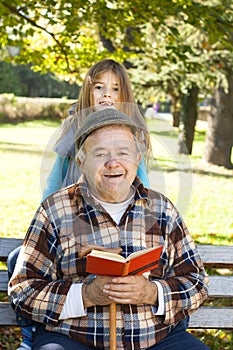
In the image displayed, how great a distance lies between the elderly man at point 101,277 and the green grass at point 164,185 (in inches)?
4.2

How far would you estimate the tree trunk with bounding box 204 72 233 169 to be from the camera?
14.0 metres

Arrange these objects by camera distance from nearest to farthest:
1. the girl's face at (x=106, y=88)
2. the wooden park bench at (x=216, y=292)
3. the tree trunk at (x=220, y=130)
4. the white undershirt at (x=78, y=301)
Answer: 1. the white undershirt at (x=78, y=301)
2. the girl's face at (x=106, y=88)
3. the wooden park bench at (x=216, y=292)
4. the tree trunk at (x=220, y=130)

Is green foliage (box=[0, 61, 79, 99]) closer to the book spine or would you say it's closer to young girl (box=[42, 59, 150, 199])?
young girl (box=[42, 59, 150, 199])

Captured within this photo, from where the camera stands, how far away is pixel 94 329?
2.64 m

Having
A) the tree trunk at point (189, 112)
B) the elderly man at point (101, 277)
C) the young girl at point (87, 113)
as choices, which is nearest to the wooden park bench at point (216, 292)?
the elderly man at point (101, 277)

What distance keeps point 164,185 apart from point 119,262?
53 cm

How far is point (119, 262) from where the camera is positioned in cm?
230

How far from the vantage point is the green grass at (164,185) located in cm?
254

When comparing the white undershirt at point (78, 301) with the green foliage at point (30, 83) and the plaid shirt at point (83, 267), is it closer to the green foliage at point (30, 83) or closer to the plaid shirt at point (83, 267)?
the plaid shirt at point (83, 267)

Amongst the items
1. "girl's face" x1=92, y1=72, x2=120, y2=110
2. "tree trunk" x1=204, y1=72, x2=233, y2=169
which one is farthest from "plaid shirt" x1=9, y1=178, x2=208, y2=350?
"tree trunk" x1=204, y1=72, x2=233, y2=169

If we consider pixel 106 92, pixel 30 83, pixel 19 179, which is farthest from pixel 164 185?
pixel 30 83

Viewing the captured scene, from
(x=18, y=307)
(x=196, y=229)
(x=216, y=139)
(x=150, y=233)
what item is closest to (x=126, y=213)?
(x=150, y=233)

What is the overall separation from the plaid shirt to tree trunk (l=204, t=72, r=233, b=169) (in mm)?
11438

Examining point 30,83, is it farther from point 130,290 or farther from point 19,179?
point 130,290
